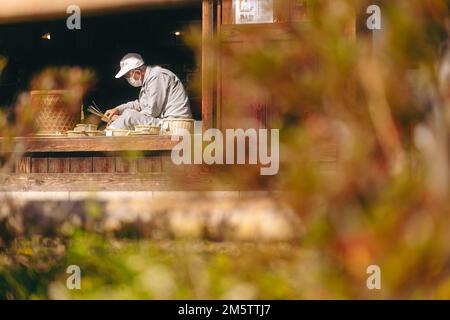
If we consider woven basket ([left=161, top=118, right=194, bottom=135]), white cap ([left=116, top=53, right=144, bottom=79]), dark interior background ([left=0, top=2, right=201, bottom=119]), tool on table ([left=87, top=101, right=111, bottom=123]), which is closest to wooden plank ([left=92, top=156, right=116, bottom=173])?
woven basket ([left=161, top=118, right=194, bottom=135])

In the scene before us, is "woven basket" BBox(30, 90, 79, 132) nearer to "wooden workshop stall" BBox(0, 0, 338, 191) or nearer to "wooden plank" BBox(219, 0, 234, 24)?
"wooden workshop stall" BBox(0, 0, 338, 191)

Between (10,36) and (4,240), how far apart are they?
511cm

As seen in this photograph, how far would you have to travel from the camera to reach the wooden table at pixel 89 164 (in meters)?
7.23

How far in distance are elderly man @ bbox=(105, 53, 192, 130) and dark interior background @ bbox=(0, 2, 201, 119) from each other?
1443 mm

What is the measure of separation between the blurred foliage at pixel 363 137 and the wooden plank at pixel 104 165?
16.6 feet

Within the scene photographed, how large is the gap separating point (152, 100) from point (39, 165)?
1.32 metres

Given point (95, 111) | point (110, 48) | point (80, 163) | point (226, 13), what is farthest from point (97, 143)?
point (110, 48)

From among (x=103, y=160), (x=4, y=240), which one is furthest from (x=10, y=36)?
(x=4, y=240)

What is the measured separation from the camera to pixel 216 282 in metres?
3.26

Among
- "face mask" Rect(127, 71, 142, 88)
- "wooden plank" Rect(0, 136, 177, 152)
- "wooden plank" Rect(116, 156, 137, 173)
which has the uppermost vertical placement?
"face mask" Rect(127, 71, 142, 88)

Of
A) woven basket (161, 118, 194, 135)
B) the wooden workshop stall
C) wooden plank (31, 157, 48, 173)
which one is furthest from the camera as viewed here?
wooden plank (31, 157, 48, 173)

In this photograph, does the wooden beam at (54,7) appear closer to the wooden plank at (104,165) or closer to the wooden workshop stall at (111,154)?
the wooden workshop stall at (111,154)

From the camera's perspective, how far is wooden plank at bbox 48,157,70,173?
25.0 feet

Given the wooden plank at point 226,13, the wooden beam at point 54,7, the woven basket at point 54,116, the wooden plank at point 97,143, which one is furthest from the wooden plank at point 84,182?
the wooden beam at point 54,7
